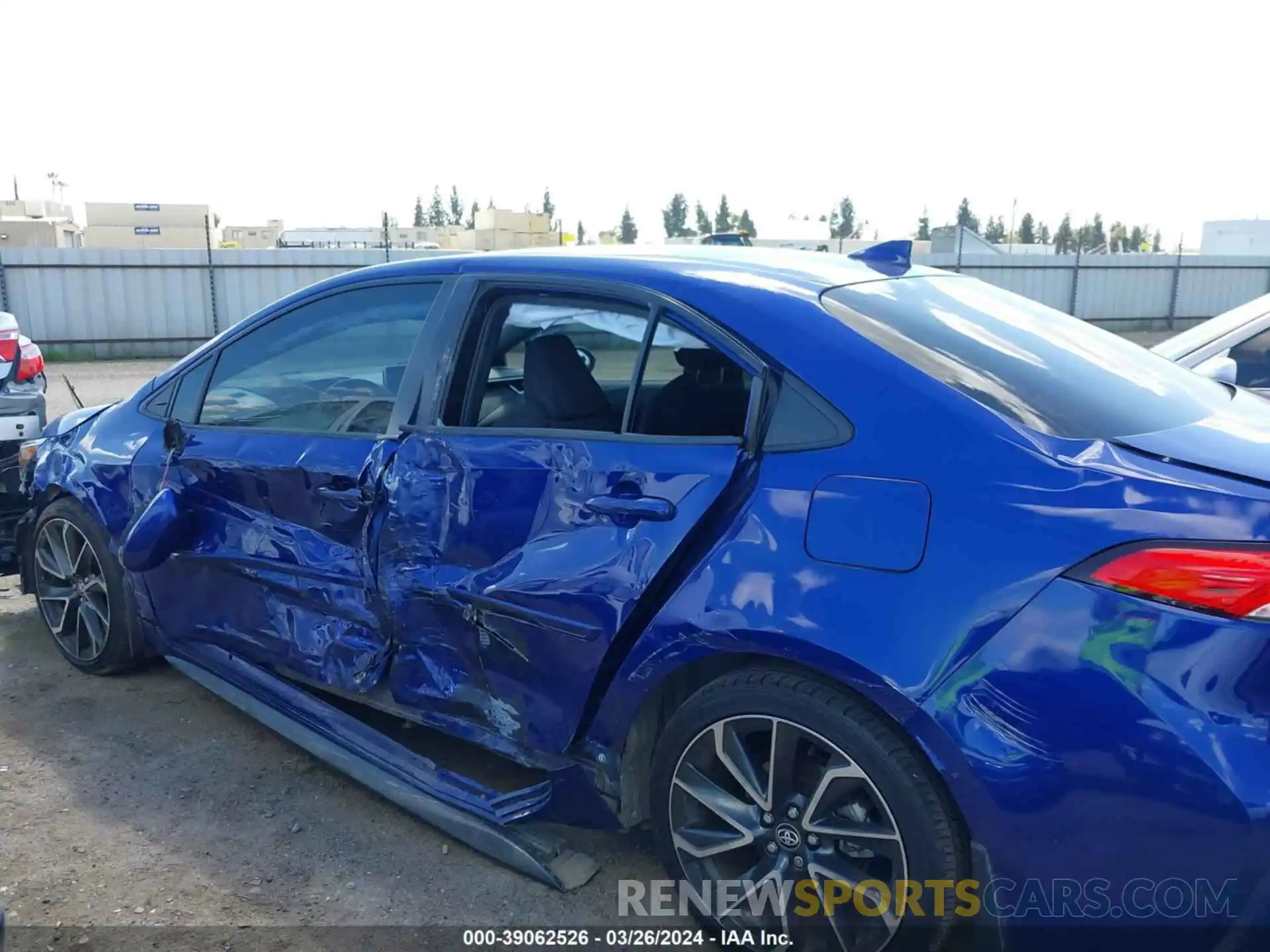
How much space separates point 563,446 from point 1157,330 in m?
27.5

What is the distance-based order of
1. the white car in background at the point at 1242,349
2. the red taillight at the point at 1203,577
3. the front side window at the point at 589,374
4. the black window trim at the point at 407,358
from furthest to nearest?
the white car in background at the point at 1242,349 → the black window trim at the point at 407,358 → the front side window at the point at 589,374 → the red taillight at the point at 1203,577

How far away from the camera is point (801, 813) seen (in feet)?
7.39

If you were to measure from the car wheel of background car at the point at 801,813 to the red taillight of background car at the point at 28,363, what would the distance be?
15.1 feet

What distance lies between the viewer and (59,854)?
9.72 feet

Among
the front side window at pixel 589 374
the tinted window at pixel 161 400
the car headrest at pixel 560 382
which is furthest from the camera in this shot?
the tinted window at pixel 161 400

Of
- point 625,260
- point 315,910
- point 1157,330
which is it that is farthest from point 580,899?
point 1157,330

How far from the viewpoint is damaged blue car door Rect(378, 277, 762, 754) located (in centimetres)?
244

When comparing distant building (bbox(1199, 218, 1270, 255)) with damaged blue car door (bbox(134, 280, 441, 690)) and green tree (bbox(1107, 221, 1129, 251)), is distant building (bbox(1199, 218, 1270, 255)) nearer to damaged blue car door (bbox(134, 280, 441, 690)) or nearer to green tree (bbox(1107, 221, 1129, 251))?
green tree (bbox(1107, 221, 1129, 251))

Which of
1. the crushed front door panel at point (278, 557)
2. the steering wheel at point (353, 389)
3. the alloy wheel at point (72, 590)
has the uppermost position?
the steering wheel at point (353, 389)

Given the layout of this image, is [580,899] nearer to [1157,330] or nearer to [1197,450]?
[1197,450]

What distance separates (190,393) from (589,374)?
64.3 inches

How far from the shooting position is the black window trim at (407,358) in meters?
3.01

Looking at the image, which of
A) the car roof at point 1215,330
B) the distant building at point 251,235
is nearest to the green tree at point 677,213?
the distant building at point 251,235

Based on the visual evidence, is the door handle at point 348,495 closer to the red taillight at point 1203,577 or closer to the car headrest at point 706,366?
the car headrest at point 706,366
